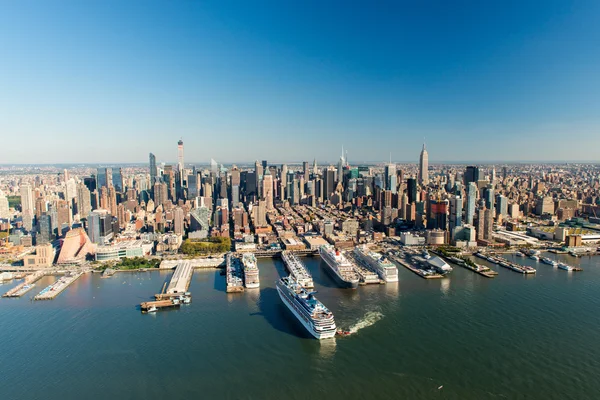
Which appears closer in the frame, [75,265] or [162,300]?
[162,300]

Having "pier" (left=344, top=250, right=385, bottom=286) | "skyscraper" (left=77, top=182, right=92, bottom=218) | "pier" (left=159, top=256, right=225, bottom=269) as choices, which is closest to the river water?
"pier" (left=344, top=250, right=385, bottom=286)

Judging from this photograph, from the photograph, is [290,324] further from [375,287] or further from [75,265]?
[75,265]

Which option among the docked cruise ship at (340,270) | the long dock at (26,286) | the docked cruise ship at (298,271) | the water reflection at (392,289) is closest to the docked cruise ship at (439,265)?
the water reflection at (392,289)

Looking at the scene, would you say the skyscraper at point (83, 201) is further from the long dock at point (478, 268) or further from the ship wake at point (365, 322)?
the ship wake at point (365, 322)

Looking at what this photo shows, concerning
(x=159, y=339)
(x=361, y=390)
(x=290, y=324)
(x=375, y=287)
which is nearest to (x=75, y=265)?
(x=159, y=339)

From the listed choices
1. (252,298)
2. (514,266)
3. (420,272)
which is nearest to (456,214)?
(514,266)

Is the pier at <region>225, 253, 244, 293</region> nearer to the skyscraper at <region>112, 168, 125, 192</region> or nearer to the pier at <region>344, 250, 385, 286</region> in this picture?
the pier at <region>344, 250, 385, 286</region>

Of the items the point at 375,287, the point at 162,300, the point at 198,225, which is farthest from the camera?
the point at 198,225

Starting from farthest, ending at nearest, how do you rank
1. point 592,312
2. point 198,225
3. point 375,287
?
point 198,225
point 375,287
point 592,312
